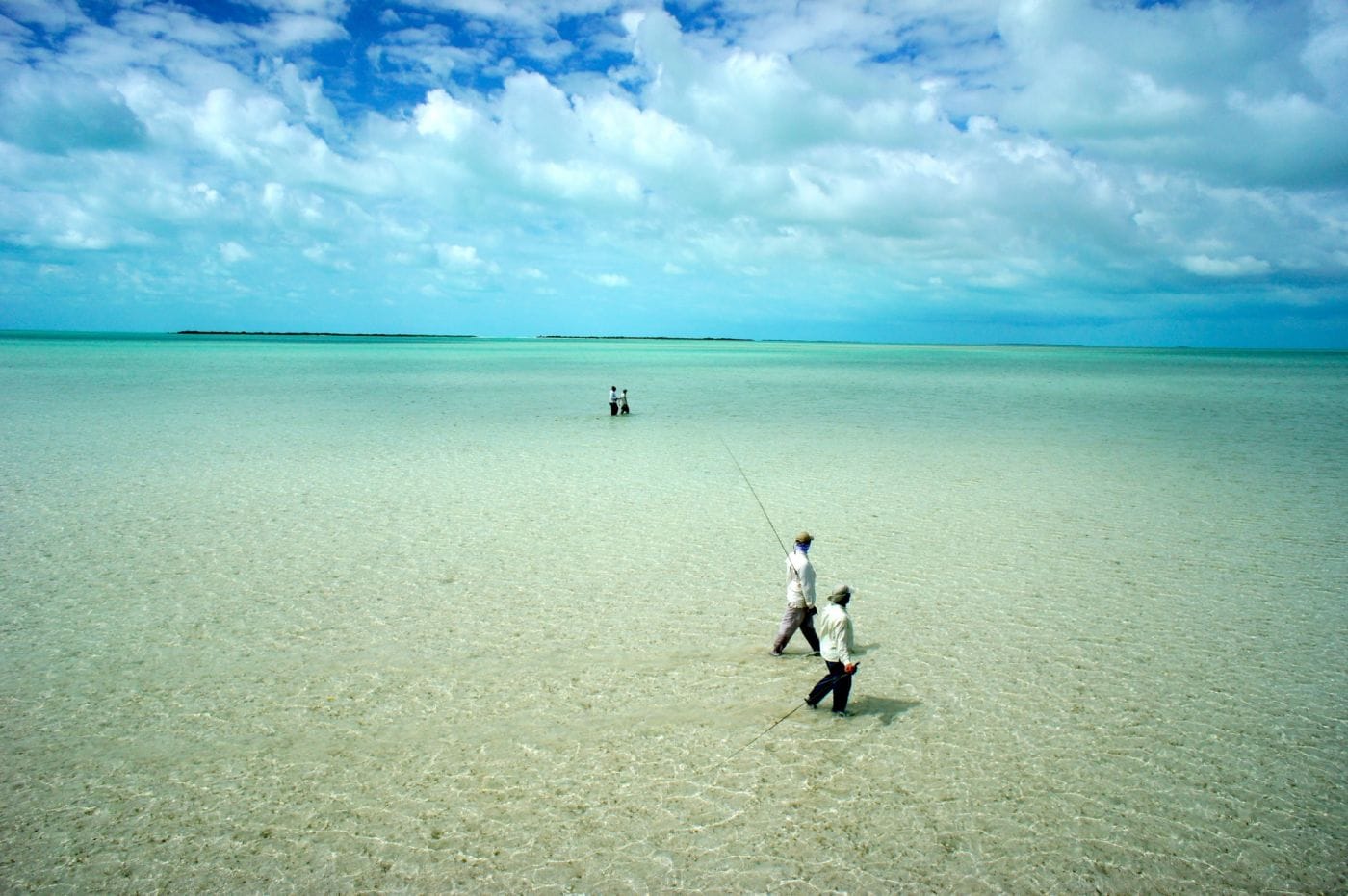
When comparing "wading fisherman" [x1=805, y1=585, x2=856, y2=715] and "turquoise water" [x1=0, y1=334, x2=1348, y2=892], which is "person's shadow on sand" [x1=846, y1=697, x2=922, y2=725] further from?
"wading fisherman" [x1=805, y1=585, x2=856, y2=715]

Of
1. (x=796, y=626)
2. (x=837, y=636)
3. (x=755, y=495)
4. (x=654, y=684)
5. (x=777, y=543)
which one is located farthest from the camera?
(x=755, y=495)

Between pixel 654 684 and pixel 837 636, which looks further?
pixel 654 684

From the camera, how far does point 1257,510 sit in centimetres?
1583

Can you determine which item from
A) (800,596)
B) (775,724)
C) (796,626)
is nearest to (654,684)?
(775,724)

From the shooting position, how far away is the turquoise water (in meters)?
5.75

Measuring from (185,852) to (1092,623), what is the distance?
32.6 ft

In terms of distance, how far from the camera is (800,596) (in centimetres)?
834

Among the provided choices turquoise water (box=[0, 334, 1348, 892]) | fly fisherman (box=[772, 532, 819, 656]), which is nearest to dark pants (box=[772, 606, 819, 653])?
fly fisherman (box=[772, 532, 819, 656])

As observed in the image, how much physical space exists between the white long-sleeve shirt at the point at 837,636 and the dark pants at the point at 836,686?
100 millimetres

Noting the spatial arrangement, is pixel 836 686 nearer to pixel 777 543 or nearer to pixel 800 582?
pixel 800 582

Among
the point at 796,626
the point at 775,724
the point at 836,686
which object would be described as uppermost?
the point at 796,626

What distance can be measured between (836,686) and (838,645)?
0.54m

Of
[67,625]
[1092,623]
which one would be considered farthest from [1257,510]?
[67,625]

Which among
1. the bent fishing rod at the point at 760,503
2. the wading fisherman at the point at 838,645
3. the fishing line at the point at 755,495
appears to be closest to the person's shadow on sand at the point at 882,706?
the wading fisherman at the point at 838,645
